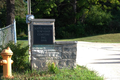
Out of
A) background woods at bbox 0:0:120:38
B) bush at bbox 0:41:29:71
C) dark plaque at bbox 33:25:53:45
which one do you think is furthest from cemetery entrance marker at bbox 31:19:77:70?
background woods at bbox 0:0:120:38

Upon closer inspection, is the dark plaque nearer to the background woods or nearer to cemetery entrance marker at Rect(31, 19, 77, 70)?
cemetery entrance marker at Rect(31, 19, 77, 70)

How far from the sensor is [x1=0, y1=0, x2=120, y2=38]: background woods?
36.4m

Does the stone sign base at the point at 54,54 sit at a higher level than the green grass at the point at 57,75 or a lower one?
higher

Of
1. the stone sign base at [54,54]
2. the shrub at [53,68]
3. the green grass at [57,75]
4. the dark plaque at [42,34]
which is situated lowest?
the green grass at [57,75]

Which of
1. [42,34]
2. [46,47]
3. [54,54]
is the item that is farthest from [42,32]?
[54,54]

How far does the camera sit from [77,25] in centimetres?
3844

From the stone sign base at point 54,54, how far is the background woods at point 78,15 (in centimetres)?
2917

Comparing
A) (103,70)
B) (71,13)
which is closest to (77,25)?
(71,13)

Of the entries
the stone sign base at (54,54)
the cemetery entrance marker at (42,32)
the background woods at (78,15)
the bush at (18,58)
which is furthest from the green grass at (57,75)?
the background woods at (78,15)

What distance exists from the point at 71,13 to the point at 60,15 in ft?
11.2

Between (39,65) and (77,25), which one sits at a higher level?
(77,25)

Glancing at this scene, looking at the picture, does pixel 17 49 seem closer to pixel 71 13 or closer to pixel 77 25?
pixel 77 25

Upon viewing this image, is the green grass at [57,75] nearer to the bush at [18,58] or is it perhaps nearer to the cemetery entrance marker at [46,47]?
the cemetery entrance marker at [46,47]

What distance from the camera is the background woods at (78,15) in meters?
36.4
